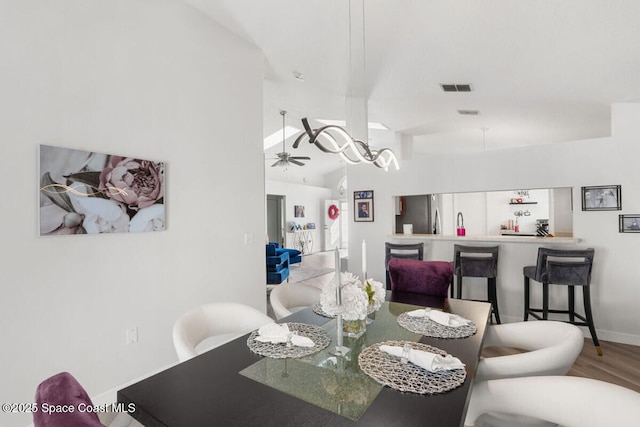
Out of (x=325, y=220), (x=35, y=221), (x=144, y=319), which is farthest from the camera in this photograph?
(x=325, y=220)

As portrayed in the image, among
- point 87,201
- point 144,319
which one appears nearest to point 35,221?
point 87,201

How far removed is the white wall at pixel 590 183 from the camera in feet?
10.9


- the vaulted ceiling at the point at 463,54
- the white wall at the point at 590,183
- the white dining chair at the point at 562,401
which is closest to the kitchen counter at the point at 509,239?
the white wall at the point at 590,183

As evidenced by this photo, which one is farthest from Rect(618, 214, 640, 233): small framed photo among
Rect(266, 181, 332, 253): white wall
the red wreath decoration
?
the red wreath decoration

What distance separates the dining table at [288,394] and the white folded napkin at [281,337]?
0.08 metres

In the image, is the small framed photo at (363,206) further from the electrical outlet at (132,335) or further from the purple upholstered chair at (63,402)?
the purple upholstered chair at (63,402)

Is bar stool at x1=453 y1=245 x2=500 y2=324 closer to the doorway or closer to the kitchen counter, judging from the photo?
the kitchen counter

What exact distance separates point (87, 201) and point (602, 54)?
162 inches

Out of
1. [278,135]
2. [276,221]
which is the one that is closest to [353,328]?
[278,135]

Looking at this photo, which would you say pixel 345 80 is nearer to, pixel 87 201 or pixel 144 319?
pixel 87 201

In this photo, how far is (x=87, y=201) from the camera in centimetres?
225

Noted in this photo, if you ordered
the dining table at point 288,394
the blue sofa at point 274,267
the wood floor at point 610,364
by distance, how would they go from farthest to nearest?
the blue sofa at point 274,267, the wood floor at point 610,364, the dining table at point 288,394

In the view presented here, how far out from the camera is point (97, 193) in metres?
2.30

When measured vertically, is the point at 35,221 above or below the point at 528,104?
below
